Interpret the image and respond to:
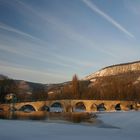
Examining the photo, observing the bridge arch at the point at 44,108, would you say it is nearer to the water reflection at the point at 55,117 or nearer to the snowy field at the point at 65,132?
the water reflection at the point at 55,117

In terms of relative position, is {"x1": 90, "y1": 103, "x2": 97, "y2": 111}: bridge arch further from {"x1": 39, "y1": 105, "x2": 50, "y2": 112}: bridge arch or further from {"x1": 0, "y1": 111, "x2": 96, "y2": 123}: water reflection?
{"x1": 0, "y1": 111, "x2": 96, "y2": 123}: water reflection

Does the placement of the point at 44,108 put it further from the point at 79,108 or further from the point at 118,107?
the point at 79,108

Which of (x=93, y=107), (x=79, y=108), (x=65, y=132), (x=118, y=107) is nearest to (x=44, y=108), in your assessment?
(x=93, y=107)

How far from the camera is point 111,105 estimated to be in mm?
73250

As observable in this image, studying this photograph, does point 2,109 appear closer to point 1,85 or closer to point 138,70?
point 1,85

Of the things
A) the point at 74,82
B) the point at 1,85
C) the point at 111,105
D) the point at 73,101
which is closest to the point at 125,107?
the point at 111,105

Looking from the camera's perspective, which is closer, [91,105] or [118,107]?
[91,105]

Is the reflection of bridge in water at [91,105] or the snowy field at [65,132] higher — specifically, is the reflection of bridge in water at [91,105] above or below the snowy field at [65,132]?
above

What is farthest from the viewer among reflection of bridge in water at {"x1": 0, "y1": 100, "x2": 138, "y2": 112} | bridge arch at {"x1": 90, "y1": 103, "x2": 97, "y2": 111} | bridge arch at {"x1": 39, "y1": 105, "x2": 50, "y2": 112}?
bridge arch at {"x1": 39, "y1": 105, "x2": 50, "y2": 112}

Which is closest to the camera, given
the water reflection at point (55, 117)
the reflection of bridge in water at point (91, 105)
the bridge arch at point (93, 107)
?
the water reflection at point (55, 117)

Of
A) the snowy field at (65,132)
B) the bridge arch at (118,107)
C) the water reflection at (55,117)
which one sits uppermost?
the bridge arch at (118,107)

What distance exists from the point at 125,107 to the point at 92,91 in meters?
41.1

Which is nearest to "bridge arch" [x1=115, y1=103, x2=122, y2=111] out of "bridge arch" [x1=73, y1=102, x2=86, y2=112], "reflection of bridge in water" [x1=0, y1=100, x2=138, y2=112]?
"reflection of bridge in water" [x1=0, y1=100, x2=138, y2=112]

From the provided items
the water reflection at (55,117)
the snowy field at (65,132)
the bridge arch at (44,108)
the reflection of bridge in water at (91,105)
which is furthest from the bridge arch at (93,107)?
the snowy field at (65,132)
